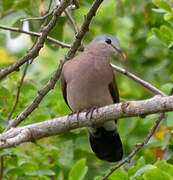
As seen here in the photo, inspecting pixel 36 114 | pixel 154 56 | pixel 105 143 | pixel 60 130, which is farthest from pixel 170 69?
pixel 60 130

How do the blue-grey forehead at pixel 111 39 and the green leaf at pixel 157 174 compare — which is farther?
the blue-grey forehead at pixel 111 39

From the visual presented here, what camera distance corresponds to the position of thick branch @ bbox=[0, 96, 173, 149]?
363cm

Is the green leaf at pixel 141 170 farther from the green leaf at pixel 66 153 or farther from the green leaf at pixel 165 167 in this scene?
the green leaf at pixel 66 153

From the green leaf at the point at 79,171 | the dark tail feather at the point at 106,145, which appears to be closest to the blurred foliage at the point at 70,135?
the green leaf at the point at 79,171

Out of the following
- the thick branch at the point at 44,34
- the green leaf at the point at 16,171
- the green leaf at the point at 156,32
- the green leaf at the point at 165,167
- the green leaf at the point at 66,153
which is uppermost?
the thick branch at the point at 44,34

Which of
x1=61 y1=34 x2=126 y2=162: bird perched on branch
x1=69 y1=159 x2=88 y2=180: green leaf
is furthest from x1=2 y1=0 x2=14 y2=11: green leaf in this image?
x1=69 y1=159 x2=88 y2=180: green leaf

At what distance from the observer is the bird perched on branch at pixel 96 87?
4.89m

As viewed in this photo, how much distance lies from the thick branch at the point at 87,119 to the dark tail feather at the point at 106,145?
34.4 inches

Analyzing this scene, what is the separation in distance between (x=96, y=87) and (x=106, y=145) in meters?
0.68

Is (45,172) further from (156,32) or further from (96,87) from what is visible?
(156,32)

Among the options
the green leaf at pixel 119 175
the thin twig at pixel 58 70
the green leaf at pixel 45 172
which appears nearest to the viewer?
the thin twig at pixel 58 70

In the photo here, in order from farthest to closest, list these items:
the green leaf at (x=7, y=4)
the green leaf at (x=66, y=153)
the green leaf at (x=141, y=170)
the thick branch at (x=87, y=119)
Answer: the green leaf at (x=7, y=4)
the green leaf at (x=66, y=153)
the green leaf at (x=141, y=170)
the thick branch at (x=87, y=119)

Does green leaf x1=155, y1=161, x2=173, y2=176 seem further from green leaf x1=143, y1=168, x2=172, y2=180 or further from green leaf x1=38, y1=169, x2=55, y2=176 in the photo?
green leaf x1=38, y1=169, x2=55, y2=176

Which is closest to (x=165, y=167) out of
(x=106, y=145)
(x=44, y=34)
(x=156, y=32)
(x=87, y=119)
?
(x=87, y=119)
